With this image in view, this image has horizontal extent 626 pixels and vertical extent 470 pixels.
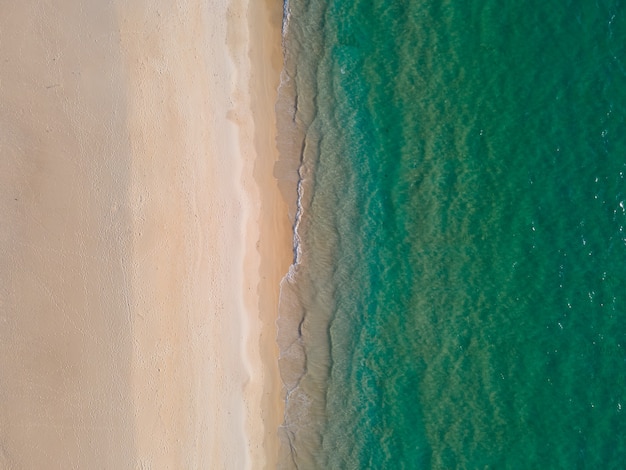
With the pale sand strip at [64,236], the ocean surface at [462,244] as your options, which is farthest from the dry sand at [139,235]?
the ocean surface at [462,244]

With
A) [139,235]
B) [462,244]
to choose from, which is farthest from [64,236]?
[462,244]

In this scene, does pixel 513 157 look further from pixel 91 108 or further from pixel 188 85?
pixel 91 108

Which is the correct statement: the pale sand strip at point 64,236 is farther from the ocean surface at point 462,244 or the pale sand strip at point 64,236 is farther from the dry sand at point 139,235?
the ocean surface at point 462,244

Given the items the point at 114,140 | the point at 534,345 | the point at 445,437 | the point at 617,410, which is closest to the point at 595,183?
the point at 534,345

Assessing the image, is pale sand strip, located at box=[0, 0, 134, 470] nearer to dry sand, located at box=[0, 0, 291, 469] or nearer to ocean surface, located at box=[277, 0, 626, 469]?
dry sand, located at box=[0, 0, 291, 469]

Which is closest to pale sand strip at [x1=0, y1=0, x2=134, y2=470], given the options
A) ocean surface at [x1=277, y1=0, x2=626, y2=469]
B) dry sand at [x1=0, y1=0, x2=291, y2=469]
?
dry sand at [x1=0, y1=0, x2=291, y2=469]
